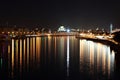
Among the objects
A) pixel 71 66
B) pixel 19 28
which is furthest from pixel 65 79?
pixel 19 28

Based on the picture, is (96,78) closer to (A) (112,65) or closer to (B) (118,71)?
(B) (118,71)

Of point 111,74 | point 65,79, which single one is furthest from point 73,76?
point 111,74

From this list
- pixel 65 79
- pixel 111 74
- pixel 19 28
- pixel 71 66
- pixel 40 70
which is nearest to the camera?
pixel 65 79

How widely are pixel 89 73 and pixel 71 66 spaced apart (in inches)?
114

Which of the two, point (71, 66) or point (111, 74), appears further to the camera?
point (71, 66)

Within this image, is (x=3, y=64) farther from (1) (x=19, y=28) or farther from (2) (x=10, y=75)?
(1) (x=19, y=28)

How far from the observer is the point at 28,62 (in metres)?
19.7

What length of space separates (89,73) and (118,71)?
1822mm

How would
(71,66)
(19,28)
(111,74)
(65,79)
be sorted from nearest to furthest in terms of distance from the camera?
(65,79)
(111,74)
(71,66)
(19,28)

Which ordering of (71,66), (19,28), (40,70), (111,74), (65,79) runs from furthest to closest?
1. (19,28)
2. (71,66)
3. (40,70)
4. (111,74)
5. (65,79)

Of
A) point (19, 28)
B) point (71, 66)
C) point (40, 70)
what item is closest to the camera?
point (40, 70)

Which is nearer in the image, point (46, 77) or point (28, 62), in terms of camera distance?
point (46, 77)

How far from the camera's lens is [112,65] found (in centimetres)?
1877

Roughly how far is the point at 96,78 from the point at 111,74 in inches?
59.0
